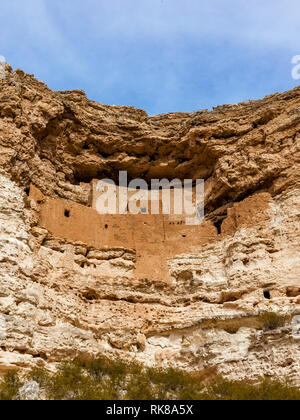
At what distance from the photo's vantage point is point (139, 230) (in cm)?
1872

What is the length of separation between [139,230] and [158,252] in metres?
1.06

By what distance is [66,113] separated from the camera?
20422mm

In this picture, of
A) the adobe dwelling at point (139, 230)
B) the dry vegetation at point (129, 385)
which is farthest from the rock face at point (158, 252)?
the dry vegetation at point (129, 385)

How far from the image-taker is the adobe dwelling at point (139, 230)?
17578 millimetres

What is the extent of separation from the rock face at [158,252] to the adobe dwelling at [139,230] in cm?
9

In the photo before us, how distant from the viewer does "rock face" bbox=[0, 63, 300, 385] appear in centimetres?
1369

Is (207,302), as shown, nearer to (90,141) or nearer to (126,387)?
(126,387)

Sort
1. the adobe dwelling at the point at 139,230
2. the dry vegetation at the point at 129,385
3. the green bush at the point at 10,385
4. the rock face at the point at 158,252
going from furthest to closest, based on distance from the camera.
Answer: the adobe dwelling at the point at 139,230 < the rock face at the point at 158,252 < the dry vegetation at the point at 129,385 < the green bush at the point at 10,385

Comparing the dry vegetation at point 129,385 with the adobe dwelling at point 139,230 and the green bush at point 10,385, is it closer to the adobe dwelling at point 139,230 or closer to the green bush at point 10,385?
the green bush at point 10,385

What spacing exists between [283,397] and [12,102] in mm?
12427

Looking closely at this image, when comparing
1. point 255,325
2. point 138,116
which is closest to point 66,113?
point 138,116

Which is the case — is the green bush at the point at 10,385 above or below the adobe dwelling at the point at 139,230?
below

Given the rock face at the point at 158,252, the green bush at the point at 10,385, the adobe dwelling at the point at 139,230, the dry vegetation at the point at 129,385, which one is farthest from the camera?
Result: the adobe dwelling at the point at 139,230

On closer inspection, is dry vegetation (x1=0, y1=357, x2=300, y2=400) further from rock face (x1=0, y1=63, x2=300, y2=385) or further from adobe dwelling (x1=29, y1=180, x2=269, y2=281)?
adobe dwelling (x1=29, y1=180, x2=269, y2=281)
